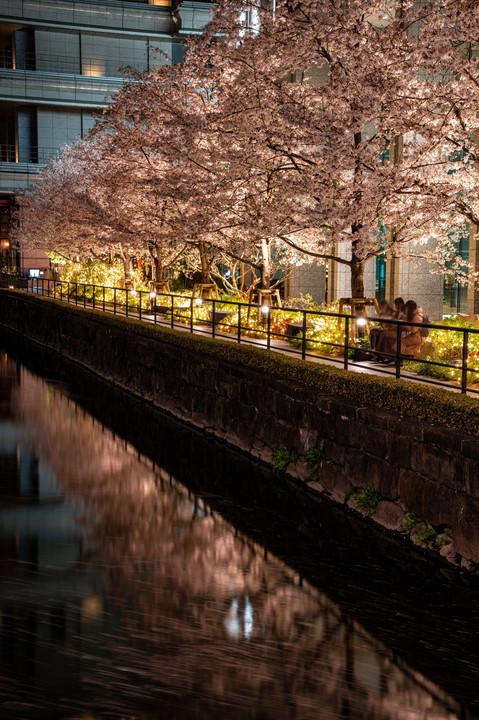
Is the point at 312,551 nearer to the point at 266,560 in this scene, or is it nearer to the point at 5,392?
the point at 266,560

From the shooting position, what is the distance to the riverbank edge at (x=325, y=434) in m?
9.42

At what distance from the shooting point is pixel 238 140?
812 inches

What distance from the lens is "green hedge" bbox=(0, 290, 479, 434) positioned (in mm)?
9930

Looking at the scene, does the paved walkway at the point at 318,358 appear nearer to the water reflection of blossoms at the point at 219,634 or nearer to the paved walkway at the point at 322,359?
the paved walkway at the point at 322,359

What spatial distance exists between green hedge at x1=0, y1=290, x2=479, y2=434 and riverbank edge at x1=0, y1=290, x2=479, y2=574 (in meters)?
0.05

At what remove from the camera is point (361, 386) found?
11961 millimetres

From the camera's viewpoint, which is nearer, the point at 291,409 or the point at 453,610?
the point at 453,610

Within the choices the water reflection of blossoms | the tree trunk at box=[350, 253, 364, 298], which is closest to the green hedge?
the water reflection of blossoms

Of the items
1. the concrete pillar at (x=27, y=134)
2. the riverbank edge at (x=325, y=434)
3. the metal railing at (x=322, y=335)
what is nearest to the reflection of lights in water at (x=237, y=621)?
the riverbank edge at (x=325, y=434)

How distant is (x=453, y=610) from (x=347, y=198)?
10.9m

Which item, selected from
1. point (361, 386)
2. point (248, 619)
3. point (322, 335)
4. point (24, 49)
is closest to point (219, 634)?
point (248, 619)

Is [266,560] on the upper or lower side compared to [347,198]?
lower

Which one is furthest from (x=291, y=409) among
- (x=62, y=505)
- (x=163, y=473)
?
(x=62, y=505)

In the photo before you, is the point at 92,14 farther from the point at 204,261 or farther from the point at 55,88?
the point at 204,261
